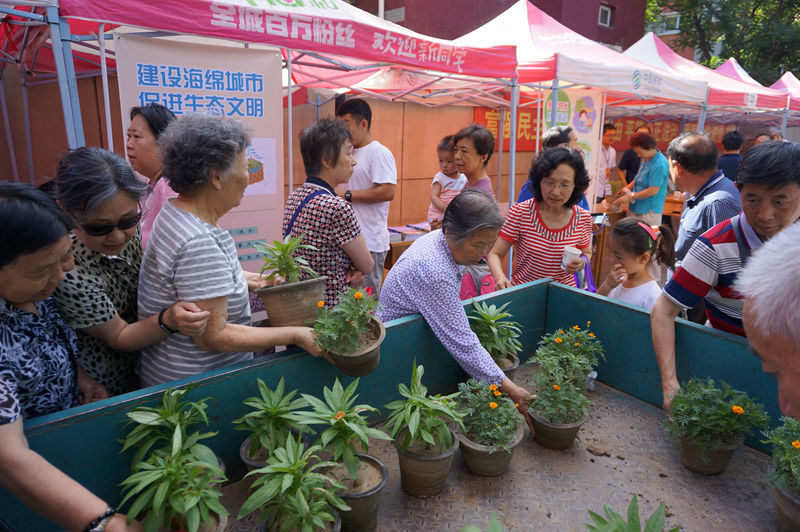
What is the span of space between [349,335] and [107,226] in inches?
31.7

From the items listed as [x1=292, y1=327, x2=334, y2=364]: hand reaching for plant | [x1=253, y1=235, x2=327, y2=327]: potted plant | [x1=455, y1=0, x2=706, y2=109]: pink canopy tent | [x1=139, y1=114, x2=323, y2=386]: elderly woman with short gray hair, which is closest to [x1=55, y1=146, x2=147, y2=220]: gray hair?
[x1=139, y1=114, x2=323, y2=386]: elderly woman with short gray hair

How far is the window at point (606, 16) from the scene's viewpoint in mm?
15458

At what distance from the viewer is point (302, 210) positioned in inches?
95.1

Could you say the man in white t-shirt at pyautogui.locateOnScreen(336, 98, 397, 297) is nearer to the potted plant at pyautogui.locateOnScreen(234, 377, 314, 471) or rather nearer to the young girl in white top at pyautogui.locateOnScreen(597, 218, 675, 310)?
the young girl in white top at pyautogui.locateOnScreen(597, 218, 675, 310)

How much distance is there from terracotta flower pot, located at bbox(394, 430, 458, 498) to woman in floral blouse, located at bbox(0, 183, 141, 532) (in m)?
0.78

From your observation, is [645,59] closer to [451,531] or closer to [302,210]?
[302,210]

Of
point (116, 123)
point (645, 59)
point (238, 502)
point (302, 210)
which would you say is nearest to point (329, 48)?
point (302, 210)

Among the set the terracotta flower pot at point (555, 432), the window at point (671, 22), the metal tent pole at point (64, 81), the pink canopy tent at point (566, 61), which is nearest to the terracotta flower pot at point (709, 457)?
the terracotta flower pot at point (555, 432)

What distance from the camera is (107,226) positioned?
1435 millimetres

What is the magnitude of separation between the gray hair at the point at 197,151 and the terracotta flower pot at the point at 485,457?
1.20m

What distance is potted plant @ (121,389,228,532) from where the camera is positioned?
3.68 feet

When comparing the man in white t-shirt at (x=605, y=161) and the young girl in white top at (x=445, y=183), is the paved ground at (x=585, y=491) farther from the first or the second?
the man in white t-shirt at (x=605, y=161)

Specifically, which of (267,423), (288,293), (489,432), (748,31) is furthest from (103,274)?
(748,31)

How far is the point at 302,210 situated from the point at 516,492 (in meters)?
1.59
